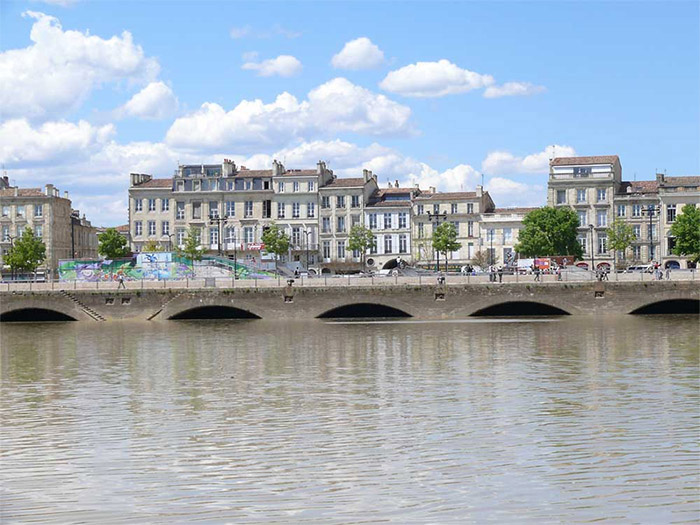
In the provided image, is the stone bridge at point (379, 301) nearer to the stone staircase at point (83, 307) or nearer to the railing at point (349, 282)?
the stone staircase at point (83, 307)

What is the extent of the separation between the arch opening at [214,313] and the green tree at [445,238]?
38.8 m

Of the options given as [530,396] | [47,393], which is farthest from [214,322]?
[530,396]

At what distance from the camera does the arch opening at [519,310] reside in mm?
72188

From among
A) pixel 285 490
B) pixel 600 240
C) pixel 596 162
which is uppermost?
pixel 596 162

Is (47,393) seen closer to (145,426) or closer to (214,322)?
(145,426)

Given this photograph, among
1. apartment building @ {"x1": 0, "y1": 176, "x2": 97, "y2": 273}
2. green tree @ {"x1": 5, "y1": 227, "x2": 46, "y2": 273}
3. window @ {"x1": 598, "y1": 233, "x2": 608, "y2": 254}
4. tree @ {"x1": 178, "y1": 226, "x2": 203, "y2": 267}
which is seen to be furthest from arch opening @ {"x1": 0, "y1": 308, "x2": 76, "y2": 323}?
window @ {"x1": 598, "y1": 233, "x2": 608, "y2": 254}

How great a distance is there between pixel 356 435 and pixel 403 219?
95.9m

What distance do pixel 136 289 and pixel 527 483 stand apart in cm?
5600

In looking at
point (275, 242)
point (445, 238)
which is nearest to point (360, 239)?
point (275, 242)

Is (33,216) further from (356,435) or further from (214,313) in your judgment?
(356,435)

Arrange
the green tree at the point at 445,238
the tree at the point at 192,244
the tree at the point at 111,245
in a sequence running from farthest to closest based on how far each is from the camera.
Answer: the tree at the point at 111,245 < the green tree at the point at 445,238 < the tree at the point at 192,244

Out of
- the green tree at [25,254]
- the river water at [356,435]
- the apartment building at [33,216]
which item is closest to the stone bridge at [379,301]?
the river water at [356,435]

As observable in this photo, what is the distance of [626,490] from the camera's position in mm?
17953

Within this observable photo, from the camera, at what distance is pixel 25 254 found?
113375 mm
